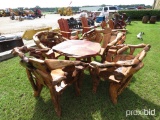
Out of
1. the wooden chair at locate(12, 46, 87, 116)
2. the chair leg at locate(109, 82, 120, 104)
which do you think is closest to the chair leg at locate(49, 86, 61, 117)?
the wooden chair at locate(12, 46, 87, 116)

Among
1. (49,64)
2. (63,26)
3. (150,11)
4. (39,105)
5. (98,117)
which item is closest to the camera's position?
(49,64)

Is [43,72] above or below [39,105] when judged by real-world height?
above

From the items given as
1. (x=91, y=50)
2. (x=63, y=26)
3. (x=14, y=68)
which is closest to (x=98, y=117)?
(x=91, y=50)

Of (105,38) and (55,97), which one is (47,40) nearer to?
(105,38)

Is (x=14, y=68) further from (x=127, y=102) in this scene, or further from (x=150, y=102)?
(x=150, y=102)

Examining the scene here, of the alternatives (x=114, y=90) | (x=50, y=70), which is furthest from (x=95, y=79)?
(x=50, y=70)

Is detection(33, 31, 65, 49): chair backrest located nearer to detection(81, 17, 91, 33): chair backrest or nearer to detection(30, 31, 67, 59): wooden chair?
detection(30, 31, 67, 59): wooden chair

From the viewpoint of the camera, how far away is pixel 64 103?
2494 millimetres

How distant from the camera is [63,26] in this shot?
5.18 m

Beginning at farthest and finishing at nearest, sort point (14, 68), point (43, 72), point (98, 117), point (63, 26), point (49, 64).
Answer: point (63, 26)
point (14, 68)
point (98, 117)
point (43, 72)
point (49, 64)

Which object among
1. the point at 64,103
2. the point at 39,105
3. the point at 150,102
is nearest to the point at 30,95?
the point at 39,105

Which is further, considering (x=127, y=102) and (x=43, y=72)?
(x=127, y=102)

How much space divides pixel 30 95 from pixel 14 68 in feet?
4.50

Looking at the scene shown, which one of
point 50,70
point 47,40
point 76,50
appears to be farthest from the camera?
point 47,40
